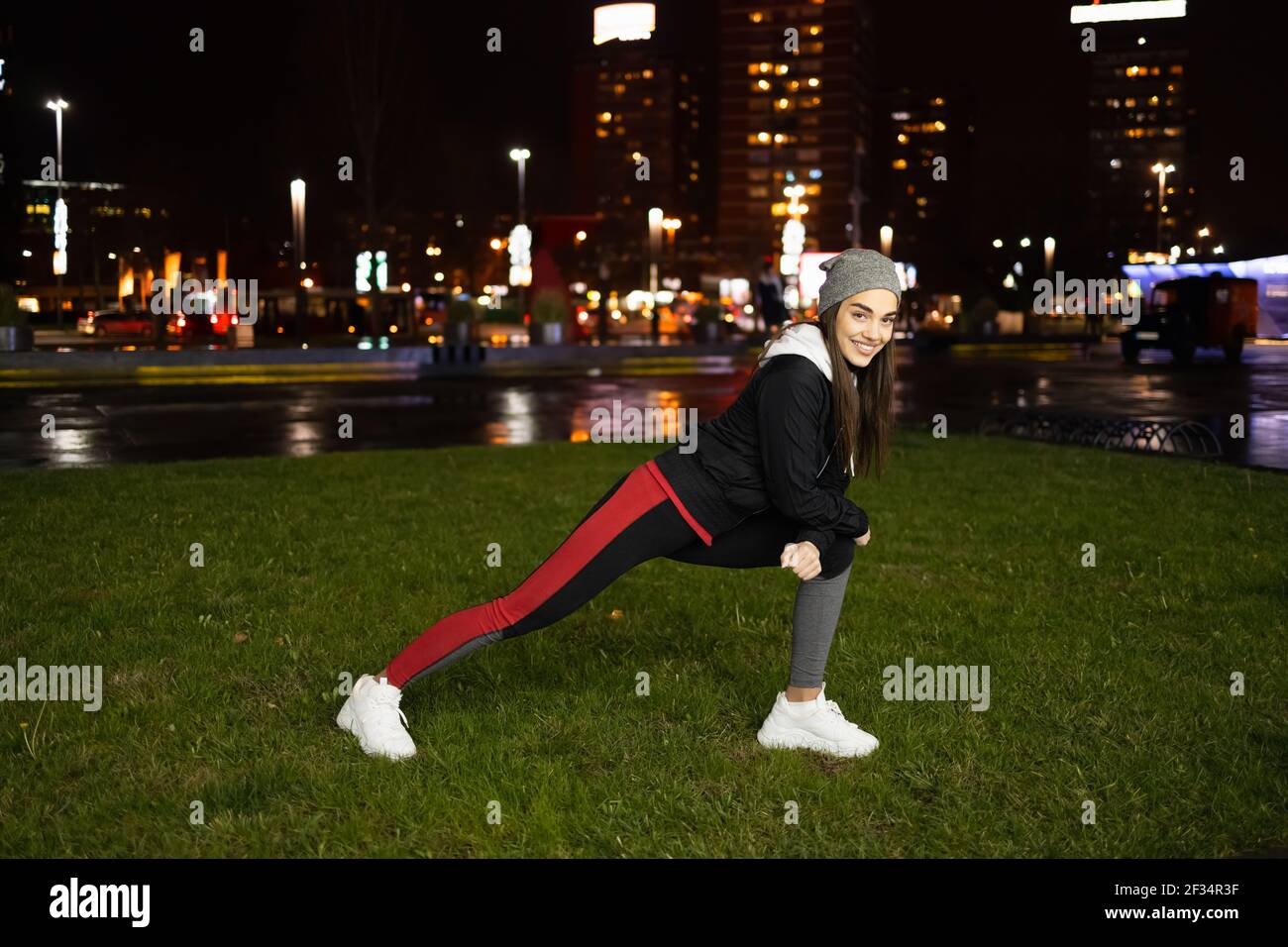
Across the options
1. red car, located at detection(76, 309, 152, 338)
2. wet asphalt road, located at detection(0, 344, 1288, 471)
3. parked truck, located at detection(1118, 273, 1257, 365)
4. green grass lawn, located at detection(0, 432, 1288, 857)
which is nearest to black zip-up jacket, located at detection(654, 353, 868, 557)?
green grass lawn, located at detection(0, 432, 1288, 857)

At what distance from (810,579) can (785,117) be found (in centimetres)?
18668

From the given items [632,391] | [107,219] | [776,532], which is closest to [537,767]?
[776,532]

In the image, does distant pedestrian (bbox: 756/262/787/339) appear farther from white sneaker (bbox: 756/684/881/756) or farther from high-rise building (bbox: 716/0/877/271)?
high-rise building (bbox: 716/0/877/271)

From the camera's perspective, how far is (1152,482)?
417 inches

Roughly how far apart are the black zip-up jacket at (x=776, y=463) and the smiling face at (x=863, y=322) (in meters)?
0.16

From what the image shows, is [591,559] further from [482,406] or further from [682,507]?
[482,406]

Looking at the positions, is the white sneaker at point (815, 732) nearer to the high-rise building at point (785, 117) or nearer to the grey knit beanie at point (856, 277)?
the grey knit beanie at point (856, 277)

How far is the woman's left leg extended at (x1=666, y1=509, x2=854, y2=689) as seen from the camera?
418 centimetres

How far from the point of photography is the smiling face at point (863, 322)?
3.92 meters

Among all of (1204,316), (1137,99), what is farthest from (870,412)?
(1137,99)

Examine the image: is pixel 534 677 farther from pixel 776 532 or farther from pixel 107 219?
pixel 107 219

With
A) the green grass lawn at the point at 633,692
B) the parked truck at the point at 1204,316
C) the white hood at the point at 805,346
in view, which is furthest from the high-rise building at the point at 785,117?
the white hood at the point at 805,346

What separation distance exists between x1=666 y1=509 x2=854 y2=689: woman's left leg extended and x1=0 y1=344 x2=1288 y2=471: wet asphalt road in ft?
31.2

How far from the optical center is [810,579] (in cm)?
424
